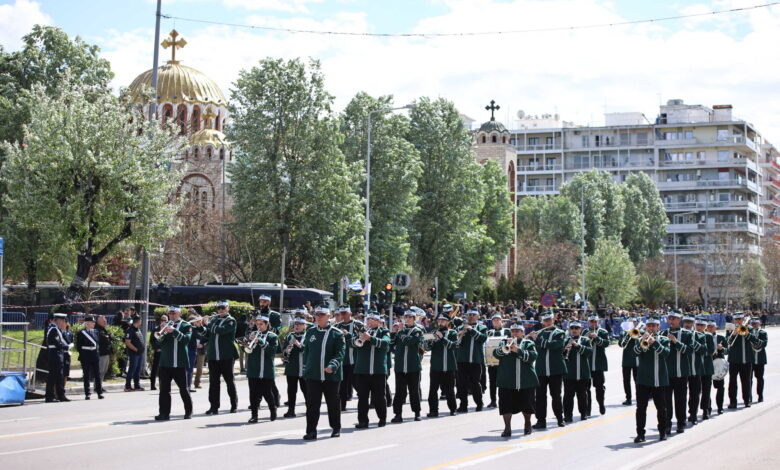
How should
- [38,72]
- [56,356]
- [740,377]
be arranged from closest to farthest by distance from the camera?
[740,377] < [56,356] < [38,72]

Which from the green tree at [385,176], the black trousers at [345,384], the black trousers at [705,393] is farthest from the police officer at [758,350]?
the green tree at [385,176]

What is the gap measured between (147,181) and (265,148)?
56.0 ft

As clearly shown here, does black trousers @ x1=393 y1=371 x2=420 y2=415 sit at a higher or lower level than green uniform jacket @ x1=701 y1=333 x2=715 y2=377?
lower

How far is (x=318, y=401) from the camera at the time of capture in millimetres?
13562

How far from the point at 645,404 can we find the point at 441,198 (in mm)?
42831

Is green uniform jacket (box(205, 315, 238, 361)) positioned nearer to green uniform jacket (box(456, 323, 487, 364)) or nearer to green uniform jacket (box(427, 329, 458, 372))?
green uniform jacket (box(427, 329, 458, 372))

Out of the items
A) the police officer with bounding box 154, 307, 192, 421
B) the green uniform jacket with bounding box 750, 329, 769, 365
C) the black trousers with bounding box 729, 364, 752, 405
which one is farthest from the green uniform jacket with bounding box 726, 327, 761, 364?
the police officer with bounding box 154, 307, 192, 421

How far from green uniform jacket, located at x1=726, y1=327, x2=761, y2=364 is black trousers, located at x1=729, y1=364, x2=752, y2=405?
0.13 metres

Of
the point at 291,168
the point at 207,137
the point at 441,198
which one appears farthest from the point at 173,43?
the point at 291,168

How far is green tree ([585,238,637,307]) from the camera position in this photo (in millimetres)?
77500

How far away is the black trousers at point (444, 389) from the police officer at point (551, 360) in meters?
2.09

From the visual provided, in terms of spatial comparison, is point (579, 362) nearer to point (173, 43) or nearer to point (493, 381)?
point (493, 381)

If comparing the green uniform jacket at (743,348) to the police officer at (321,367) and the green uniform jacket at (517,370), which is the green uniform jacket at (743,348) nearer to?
the green uniform jacket at (517,370)

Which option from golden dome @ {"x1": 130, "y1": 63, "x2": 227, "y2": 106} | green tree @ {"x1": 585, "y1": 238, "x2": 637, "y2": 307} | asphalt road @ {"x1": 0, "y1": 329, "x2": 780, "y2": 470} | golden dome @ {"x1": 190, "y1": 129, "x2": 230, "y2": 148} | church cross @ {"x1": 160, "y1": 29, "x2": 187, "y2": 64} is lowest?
asphalt road @ {"x1": 0, "y1": 329, "x2": 780, "y2": 470}
